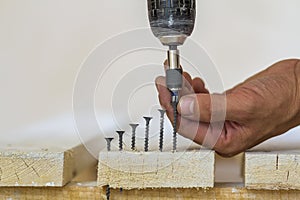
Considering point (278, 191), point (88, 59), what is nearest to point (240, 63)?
point (88, 59)

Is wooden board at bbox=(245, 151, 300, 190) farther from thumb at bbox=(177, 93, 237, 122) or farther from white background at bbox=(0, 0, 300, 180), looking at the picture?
white background at bbox=(0, 0, 300, 180)

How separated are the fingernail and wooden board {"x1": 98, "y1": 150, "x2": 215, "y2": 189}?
0.06 meters

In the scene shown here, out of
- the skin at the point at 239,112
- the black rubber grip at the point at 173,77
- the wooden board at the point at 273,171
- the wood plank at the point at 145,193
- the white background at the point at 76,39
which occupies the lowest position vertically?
the wood plank at the point at 145,193

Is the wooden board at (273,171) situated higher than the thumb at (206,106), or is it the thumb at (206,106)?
the thumb at (206,106)

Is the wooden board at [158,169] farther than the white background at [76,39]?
No

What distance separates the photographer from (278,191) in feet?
1.98

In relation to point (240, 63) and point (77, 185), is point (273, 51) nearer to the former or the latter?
point (240, 63)

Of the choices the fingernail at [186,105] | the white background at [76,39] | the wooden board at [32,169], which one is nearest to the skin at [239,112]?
the fingernail at [186,105]

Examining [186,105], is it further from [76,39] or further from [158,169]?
[76,39]

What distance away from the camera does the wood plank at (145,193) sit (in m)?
Result: 0.61

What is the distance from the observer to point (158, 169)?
23.0 inches

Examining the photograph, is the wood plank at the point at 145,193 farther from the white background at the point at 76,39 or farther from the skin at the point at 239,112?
the white background at the point at 76,39

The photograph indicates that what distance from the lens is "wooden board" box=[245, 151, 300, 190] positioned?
1.89 ft

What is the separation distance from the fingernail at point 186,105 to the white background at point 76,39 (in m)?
0.47
